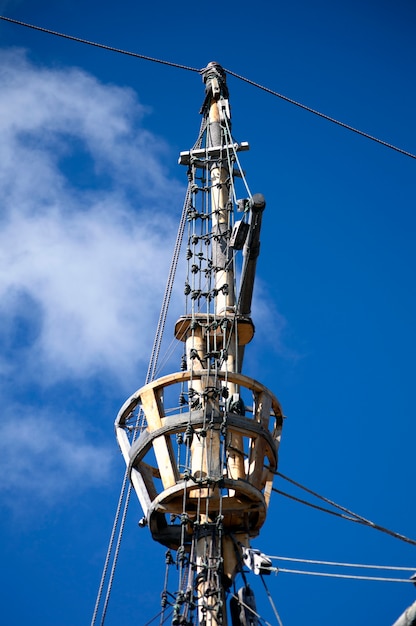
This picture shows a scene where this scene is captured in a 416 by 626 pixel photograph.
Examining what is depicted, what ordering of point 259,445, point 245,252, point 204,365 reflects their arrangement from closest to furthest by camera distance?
point 259,445 < point 204,365 < point 245,252

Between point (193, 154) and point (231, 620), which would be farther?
point (193, 154)

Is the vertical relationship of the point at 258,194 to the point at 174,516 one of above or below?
above

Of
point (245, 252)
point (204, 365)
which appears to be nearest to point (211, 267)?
point (245, 252)

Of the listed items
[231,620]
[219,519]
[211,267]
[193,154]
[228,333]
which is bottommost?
[231,620]

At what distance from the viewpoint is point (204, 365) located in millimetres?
16062

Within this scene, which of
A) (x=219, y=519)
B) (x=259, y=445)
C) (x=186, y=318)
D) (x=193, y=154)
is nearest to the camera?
(x=219, y=519)

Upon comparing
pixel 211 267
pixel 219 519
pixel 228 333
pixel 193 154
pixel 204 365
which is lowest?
pixel 219 519

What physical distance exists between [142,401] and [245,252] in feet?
15.1

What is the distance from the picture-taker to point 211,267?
1834cm

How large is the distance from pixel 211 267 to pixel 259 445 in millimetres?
4833

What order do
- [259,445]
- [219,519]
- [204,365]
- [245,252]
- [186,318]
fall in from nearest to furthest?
[219,519]
[259,445]
[204,365]
[186,318]
[245,252]

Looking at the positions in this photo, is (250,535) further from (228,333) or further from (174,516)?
(228,333)

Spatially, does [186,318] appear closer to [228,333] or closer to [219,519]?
[228,333]

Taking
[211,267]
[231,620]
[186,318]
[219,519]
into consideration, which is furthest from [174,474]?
[211,267]
